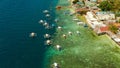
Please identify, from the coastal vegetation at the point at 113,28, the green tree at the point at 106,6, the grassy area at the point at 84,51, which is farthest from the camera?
the green tree at the point at 106,6

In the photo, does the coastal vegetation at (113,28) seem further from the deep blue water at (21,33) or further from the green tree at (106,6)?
the deep blue water at (21,33)

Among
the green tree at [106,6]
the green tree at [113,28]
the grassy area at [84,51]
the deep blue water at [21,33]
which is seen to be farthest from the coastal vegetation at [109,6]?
the deep blue water at [21,33]

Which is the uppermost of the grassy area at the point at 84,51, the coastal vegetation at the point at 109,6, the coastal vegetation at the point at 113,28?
the coastal vegetation at the point at 109,6

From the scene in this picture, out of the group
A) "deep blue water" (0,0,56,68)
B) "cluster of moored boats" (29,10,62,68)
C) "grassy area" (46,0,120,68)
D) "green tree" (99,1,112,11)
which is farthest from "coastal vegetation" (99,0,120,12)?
"deep blue water" (0,0,56,68)

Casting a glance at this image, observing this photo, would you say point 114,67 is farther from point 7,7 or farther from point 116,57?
point 7,7

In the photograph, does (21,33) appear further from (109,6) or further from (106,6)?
(109,6)

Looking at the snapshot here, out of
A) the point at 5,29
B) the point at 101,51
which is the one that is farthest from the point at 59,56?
the point at 5,29

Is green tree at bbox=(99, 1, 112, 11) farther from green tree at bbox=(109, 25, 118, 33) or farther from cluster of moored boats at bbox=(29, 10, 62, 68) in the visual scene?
cluster of moored boats at bbox=(29, 10, 62, 68)
